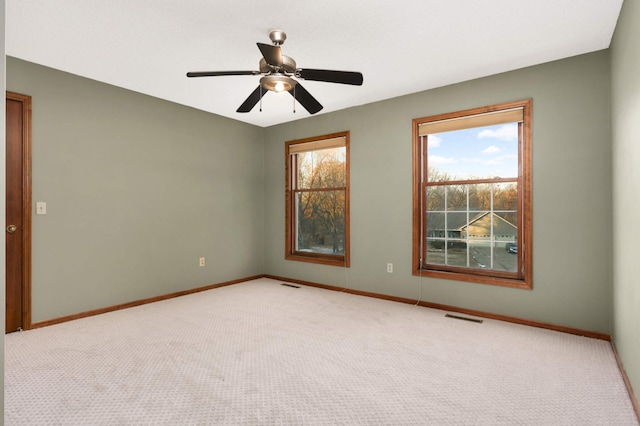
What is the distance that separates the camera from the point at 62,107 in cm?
337

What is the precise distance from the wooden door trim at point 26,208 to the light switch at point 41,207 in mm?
65

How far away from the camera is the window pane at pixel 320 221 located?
4805 mm

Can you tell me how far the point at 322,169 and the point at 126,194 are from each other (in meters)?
Answer: 2.47

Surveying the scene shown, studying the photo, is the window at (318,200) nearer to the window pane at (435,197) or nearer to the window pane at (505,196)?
the window pane at (435,197)

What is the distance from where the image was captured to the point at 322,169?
196 inches

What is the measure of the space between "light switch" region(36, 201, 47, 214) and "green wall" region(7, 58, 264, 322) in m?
0.04

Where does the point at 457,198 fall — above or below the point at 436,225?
above

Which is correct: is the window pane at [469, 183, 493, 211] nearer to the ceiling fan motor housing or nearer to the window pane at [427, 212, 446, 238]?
the window pane at [427, 212, 446, 238]

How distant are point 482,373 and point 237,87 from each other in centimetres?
343

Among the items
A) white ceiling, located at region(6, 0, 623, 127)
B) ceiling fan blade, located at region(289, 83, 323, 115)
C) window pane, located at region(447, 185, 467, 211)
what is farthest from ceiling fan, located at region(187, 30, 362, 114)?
window pane, located at region(447, 185, 467, 211)

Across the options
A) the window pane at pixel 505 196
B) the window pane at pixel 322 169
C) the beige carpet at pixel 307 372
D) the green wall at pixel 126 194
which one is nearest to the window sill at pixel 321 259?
the green wall at pixel 126 194

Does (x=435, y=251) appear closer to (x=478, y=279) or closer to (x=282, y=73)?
(x=478, y=279)

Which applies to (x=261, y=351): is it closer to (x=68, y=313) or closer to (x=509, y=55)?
(x=68, y=313)

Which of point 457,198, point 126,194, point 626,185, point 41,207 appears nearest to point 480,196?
point 457,198
